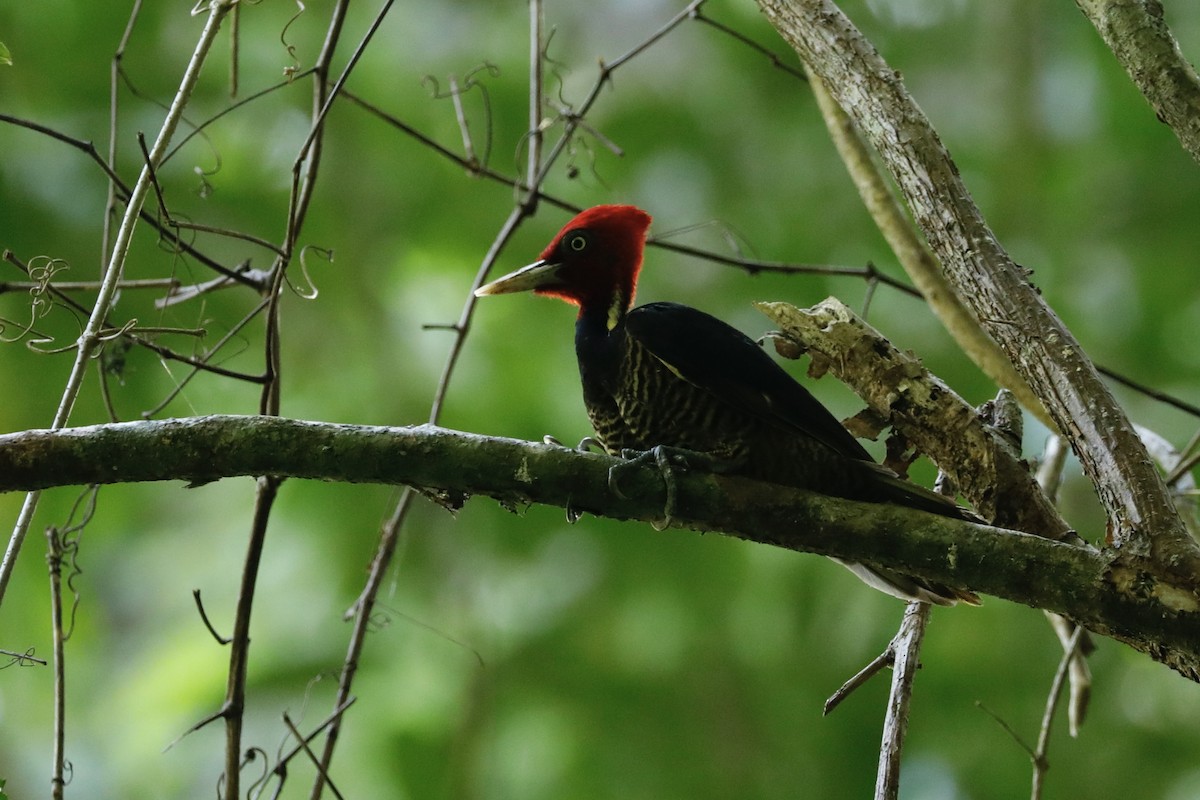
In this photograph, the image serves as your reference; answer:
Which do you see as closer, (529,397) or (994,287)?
(994,287)

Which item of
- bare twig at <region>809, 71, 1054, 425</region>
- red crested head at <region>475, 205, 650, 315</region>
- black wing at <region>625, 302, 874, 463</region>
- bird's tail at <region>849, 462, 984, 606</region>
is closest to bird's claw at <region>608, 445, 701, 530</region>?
black wing at <region>625, 302, 874, 463</region>

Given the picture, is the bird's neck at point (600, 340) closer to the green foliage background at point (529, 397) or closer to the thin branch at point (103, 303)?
the thin branch at point (103, 303)

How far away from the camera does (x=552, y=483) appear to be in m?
1.68

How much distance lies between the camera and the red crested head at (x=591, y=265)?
2.65 metres

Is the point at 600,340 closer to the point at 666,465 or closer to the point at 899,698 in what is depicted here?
the point at 666,465

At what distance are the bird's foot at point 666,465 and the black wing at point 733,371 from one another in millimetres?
201

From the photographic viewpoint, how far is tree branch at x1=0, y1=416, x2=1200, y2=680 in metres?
1.61

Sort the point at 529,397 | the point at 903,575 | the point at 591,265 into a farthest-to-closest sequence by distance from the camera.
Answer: the point at 529,397, the point at 591,265, the point at 903,575

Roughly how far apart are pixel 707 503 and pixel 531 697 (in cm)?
383

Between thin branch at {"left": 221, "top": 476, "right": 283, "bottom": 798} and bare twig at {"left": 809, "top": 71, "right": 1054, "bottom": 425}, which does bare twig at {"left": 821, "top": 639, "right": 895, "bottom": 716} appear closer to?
bare twig at {"left": 809, "top": 71, "right": 1054, "bottom": 425}

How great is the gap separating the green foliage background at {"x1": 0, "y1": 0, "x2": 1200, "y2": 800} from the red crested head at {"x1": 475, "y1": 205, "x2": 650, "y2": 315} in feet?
8.20

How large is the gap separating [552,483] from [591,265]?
3.52 feet

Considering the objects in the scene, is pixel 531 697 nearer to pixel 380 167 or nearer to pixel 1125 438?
pixel 380 167

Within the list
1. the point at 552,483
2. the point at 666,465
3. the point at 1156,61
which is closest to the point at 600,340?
the point at 666,465
